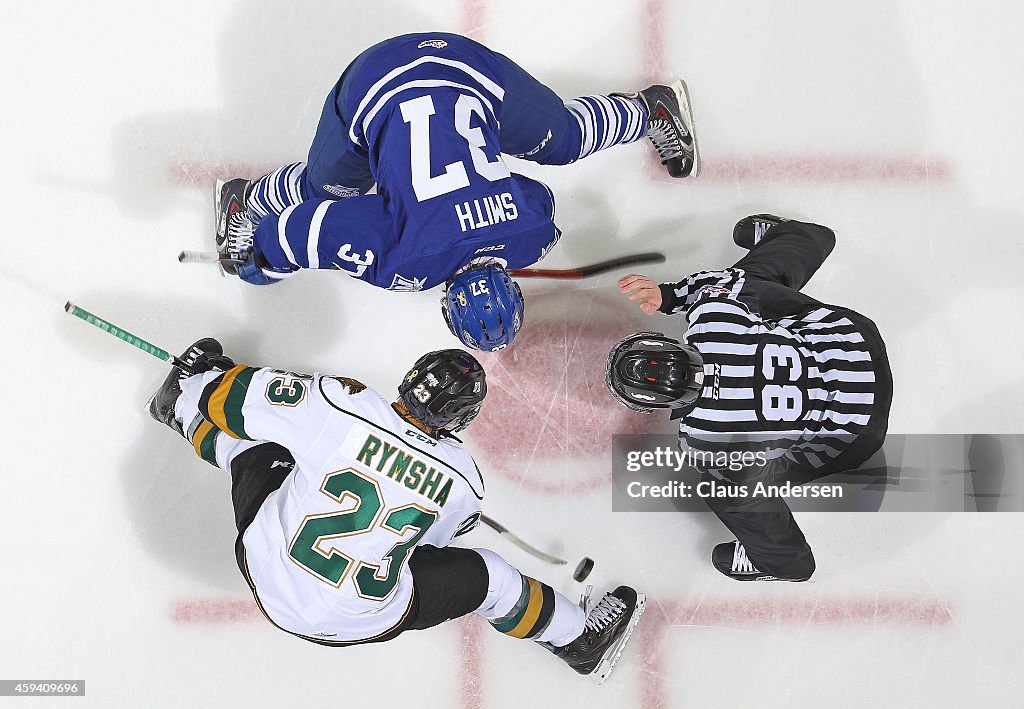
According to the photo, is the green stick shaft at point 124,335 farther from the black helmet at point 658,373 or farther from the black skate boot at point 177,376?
the black helmet at point 658,373

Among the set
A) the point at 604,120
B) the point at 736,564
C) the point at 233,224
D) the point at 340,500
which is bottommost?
the point at 736,564

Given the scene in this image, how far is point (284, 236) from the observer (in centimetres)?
252

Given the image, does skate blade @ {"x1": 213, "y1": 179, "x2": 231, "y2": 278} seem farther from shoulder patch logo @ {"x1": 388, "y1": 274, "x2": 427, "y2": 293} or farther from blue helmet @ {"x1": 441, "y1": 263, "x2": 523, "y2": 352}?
blue helmet @ {"x1": 441, "y1": 263, "x2": 523, "y2": 352}

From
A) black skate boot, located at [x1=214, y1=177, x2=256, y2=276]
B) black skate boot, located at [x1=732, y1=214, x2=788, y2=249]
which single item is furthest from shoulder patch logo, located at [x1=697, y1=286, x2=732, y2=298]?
black skate boot, located at [x1=214, y1=177, x2=256, y2=276]

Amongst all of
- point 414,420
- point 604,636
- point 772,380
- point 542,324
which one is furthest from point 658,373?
point 604,636

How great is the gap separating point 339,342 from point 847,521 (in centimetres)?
256

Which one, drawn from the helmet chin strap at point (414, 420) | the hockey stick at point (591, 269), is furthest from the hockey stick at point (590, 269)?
the helmet chin strap at point (414, 420)

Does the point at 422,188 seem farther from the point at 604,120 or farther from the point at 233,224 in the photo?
the point at 233,224

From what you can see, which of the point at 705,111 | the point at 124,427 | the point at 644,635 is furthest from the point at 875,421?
the point at 124,427

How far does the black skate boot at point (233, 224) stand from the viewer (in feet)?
10.7

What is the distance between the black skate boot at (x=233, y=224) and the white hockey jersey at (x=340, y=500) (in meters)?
0.91

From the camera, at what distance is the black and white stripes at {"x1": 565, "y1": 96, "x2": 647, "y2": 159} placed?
115 inches

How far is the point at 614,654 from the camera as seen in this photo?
3283 mm

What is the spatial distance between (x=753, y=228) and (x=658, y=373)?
48.6 inches
